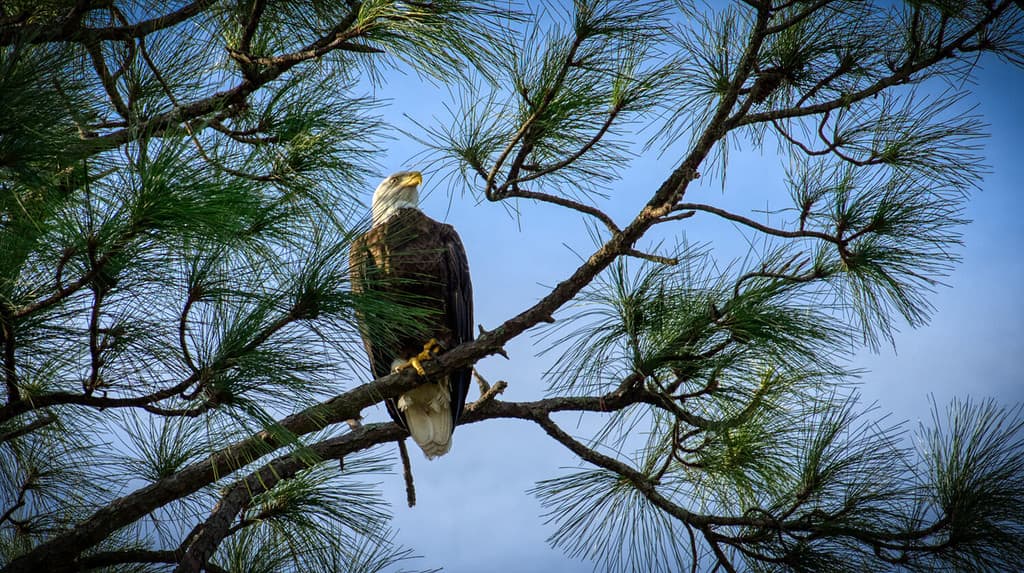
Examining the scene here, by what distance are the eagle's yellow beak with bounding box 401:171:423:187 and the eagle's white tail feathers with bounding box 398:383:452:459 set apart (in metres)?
0.81

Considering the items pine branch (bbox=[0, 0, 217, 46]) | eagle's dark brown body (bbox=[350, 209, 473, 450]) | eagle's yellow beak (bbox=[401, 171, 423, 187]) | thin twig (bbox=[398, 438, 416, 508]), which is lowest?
thin twig (bbox=[398, 438, 416, 508])

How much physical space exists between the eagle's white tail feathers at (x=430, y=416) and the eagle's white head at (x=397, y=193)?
0.72 metres

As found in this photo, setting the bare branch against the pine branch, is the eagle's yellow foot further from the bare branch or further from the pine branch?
the pine branch

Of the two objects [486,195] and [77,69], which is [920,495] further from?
[77,69]

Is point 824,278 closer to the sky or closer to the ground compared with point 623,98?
closer to the ground

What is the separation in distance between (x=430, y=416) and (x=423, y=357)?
40cm

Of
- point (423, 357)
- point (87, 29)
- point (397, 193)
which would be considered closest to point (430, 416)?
point (423, 357)

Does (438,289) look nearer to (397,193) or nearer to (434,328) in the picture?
(434,328)

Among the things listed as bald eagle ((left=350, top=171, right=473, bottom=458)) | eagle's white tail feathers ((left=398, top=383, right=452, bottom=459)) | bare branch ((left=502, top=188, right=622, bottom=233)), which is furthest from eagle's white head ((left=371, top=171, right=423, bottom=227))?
bare branch ((left=502, top=188, right=622, bottom=233))

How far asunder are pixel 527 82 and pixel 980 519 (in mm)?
1495

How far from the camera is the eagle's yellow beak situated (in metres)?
3.18

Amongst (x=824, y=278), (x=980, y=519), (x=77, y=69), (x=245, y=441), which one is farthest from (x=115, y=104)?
(x=980, y=519)

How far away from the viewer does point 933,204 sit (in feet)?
7.39

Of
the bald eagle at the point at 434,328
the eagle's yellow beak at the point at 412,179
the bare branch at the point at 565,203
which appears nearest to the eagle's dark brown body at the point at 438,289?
the bald eagle at the point at 434,328
